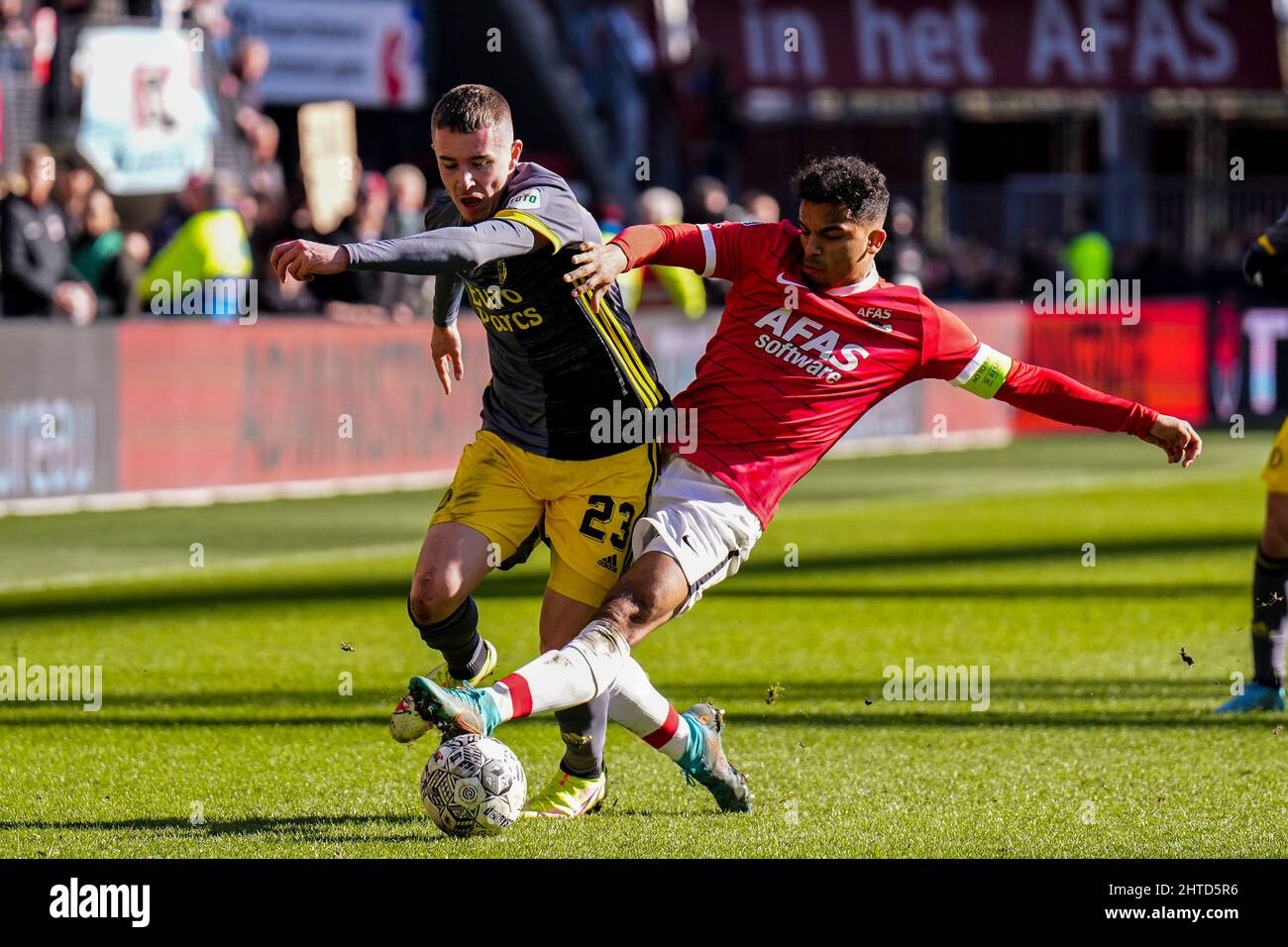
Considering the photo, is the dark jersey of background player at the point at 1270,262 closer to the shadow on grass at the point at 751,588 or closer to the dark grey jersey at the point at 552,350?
the dark grey jersey at the point at 552,350

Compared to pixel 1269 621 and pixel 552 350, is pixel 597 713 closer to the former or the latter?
pixel 552 350

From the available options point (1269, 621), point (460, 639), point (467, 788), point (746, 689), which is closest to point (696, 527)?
point (460, 639)

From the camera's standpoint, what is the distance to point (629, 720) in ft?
21.7

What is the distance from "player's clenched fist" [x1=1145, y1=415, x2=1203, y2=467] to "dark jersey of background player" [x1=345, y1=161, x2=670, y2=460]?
144 centimetres

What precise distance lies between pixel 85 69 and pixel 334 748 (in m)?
11.8

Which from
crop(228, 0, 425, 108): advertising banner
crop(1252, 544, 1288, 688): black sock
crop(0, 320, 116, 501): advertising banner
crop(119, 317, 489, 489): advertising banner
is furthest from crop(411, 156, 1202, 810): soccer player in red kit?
crop(228, 0, 425, 108): advertising banner

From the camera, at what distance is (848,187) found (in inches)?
248

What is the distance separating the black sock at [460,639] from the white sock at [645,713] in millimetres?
472

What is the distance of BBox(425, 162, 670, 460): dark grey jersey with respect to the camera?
6426mm

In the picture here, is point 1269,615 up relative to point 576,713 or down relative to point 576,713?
down

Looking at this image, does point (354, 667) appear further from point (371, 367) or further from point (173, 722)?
point (371, 367)
